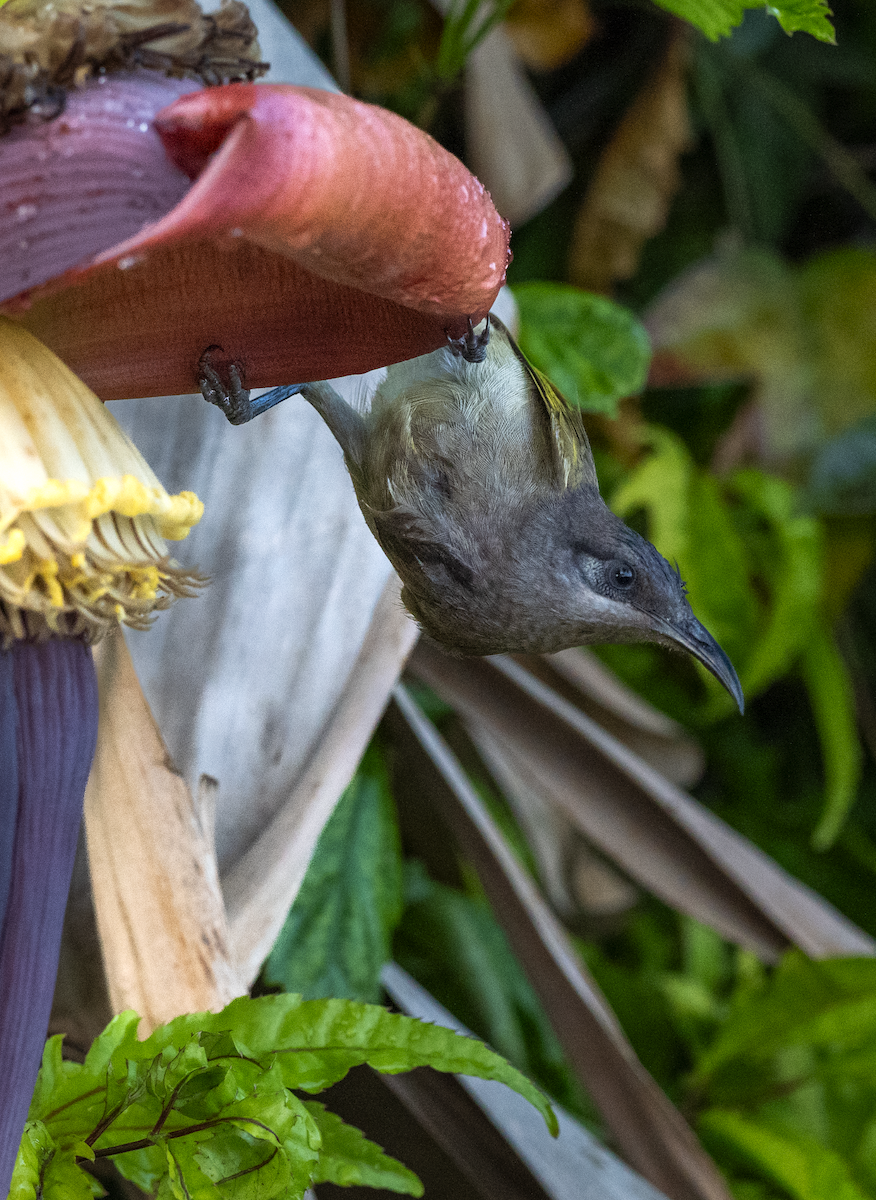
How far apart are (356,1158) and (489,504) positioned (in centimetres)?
14

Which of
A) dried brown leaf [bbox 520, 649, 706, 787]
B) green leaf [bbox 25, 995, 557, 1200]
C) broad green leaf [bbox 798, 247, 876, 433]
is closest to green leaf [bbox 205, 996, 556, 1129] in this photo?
green leaf [bbox 25, 995, 557, 1200]

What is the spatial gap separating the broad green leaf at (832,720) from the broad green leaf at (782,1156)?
20 cm

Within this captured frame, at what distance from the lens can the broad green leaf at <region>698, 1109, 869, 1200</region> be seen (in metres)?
0.45

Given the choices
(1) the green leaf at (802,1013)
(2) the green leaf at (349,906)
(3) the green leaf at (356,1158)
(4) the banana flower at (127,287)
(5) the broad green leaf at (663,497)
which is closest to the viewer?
(4) the banana flower at (127,287)

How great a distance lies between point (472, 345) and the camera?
161mm

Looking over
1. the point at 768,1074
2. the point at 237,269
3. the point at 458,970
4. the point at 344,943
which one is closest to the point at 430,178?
the point at 237,269

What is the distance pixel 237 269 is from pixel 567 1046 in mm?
358

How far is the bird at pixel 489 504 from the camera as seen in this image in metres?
0.19

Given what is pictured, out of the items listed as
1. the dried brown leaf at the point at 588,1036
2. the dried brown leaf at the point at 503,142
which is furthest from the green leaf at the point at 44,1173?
the dried brown leaf at the point at 503,142

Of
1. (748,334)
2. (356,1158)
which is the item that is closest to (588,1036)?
(356,1158)

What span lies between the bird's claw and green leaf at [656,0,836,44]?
0.45ft

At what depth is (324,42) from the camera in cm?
56

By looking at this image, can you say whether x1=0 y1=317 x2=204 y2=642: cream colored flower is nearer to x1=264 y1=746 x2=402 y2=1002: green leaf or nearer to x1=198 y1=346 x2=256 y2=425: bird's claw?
x1=198 y1=346 x2=256 y2=425: bird's claw

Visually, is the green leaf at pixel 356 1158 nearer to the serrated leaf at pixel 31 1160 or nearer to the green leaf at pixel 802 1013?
the serrated leaf at pixel 31 1160
